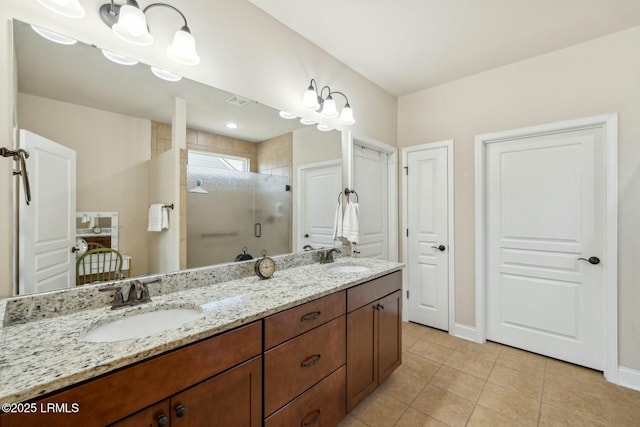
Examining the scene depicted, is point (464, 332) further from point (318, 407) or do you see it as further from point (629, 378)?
point (318, 407)

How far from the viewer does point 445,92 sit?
2.98m

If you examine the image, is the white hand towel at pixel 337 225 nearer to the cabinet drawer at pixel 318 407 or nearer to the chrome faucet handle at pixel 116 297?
the cabinet drawer at pixel 318 407

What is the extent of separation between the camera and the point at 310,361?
1.38m

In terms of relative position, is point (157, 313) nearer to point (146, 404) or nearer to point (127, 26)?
point (146, 404)

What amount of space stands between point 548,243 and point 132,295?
3121mm

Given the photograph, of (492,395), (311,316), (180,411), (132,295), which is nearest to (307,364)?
(311,316)

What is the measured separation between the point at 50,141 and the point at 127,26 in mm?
609

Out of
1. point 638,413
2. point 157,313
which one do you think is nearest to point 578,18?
point 638,413

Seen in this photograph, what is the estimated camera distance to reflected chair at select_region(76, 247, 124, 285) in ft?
4.06

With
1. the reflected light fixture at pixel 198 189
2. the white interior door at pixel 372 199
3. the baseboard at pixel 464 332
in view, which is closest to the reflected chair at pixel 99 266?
the reflected light fixture at pixel 198 189

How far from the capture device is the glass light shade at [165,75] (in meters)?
1.44

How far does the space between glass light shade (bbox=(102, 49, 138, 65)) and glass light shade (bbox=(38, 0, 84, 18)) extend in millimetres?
148

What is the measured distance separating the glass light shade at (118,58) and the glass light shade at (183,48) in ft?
0.63

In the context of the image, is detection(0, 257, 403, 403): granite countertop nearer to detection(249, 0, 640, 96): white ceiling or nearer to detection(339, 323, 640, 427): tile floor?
detection(339, 323, 640, 427): tile floor
